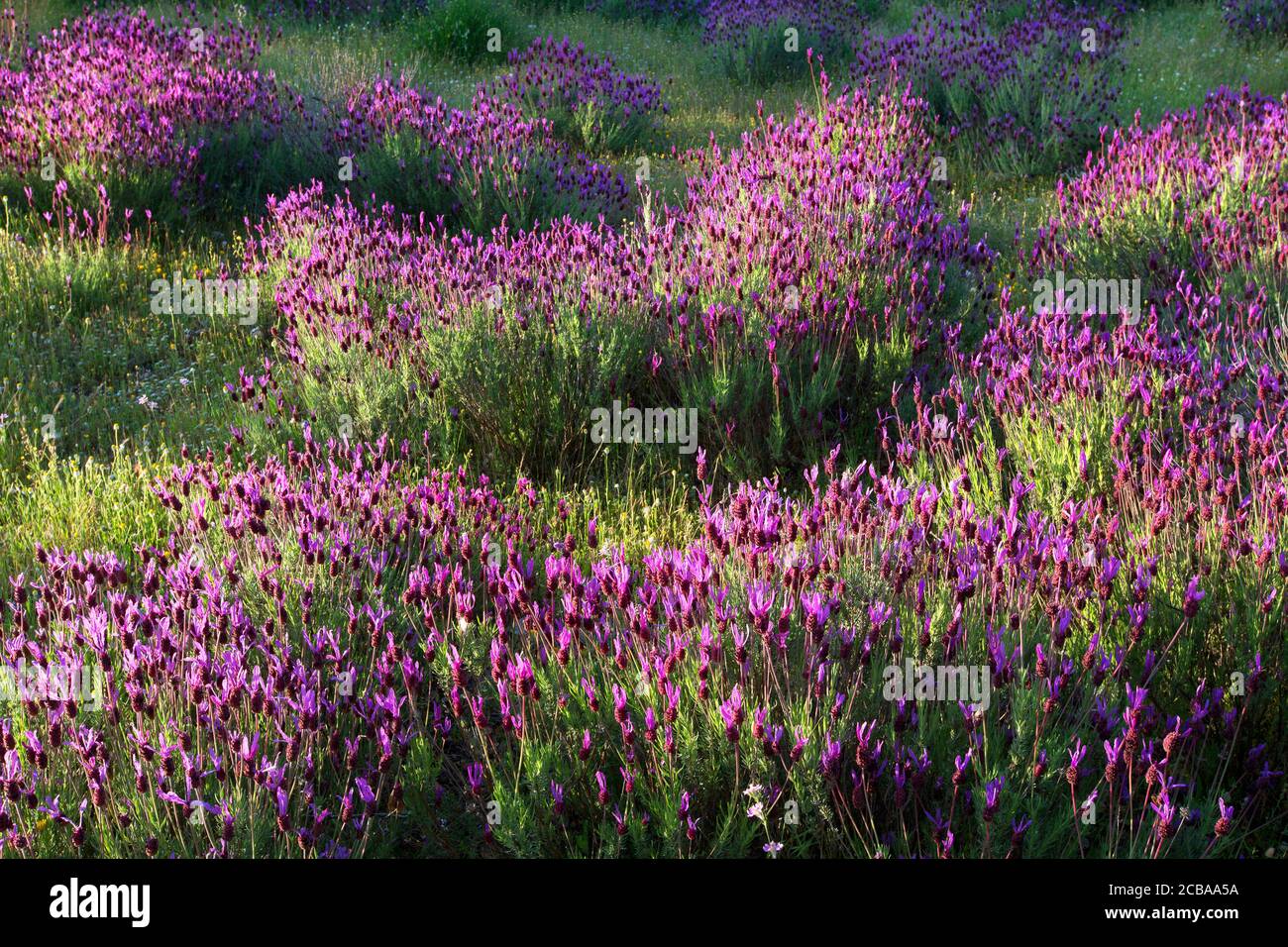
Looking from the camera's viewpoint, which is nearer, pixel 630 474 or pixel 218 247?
pixel 630 474

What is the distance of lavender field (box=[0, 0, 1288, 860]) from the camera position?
2.24 metres

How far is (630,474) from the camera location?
4.01 metres

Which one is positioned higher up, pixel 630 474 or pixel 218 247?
pixel 218 247

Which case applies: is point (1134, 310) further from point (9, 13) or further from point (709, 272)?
point (9, 13)

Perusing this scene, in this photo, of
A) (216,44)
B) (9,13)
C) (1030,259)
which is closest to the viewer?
(1030,259)

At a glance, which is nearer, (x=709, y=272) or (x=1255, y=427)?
(x=1255, y=427)

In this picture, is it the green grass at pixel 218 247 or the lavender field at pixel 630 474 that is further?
the green grass at pixel 218 247

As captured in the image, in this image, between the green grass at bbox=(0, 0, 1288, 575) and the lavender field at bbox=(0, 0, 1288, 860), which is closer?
the lavender field at bbox=(0, 0, 1288, 860)

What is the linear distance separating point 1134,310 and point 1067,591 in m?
2.50

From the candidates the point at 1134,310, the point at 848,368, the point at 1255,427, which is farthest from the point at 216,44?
the point at 1255,427

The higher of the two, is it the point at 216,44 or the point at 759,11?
the point at 759,11

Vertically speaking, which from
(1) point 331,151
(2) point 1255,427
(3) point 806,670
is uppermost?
(1) point 331,151

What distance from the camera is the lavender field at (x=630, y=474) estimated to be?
88.0 inches

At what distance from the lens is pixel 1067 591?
250 centimetres
